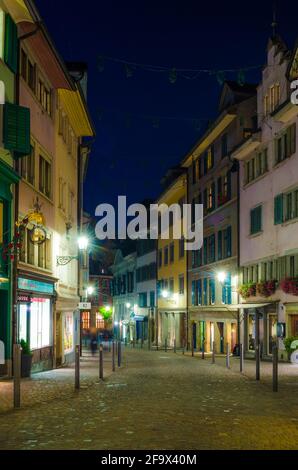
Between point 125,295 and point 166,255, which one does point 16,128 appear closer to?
point 166,255

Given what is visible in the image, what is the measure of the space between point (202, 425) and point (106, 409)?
2725 millimetres

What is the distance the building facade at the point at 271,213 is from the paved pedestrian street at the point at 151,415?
1283cm

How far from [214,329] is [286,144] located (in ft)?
58.0

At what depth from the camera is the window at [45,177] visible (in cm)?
2770

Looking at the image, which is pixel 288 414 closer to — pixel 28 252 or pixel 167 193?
pixel 28 252

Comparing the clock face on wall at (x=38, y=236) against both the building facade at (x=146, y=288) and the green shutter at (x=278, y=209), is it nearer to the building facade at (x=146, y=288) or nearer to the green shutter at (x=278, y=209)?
the green shutter at (x=278, y=209)

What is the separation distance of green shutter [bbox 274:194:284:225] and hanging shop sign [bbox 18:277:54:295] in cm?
1199

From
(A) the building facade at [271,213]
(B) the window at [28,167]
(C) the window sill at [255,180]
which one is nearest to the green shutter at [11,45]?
(B) the window at [28,167]

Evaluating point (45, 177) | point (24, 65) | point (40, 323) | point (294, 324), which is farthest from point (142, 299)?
point (24, 65)

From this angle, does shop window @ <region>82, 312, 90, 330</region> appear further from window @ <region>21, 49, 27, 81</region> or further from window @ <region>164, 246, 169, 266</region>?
window @ <region>21, 49, 27, 81</region>

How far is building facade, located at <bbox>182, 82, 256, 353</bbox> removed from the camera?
142 feet

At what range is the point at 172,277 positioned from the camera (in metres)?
62.4
